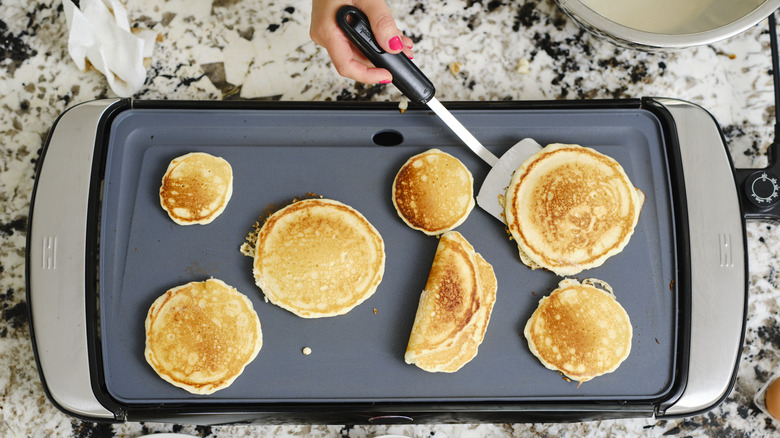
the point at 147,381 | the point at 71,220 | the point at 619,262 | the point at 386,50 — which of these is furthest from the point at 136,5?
the point at 619,262

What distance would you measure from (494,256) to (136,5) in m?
1.05

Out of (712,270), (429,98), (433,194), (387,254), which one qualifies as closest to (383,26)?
(429,98)

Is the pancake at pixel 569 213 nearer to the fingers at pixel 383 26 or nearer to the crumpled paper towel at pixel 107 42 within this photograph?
the fingers at pixel 383 26

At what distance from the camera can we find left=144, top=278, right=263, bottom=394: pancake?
1015 millimetres

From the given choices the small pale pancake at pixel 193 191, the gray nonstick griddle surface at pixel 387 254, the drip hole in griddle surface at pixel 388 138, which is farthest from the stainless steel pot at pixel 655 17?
the small pale pancake at pixel 193 191

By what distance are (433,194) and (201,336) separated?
552mm

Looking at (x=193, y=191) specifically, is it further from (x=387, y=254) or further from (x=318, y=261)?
(x=387, y=254)

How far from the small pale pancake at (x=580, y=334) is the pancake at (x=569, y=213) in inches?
2.7

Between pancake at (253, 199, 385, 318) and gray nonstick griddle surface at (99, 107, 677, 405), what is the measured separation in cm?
3

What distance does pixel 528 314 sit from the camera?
1.06 meters

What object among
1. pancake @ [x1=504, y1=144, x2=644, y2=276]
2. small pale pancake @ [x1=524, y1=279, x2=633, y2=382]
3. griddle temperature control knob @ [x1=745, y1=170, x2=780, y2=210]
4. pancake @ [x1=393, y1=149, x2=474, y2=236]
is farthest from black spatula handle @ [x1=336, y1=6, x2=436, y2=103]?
griddle temperature control knob @ [x1=745, y1=170, x2=780, y2=210]

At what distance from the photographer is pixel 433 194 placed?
104cm

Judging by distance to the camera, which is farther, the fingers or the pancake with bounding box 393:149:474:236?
the pancake with bounding box 393:149:474:236

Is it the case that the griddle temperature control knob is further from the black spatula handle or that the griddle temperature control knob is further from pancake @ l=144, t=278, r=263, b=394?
pancake @ l=144, t=278, r=263, b=394
